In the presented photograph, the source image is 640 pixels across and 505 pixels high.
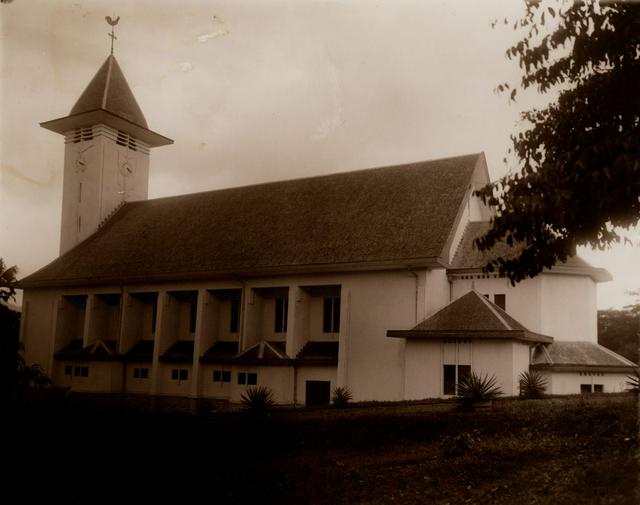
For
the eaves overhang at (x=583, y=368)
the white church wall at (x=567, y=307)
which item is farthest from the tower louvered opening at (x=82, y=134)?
the eaves overhang at (x=583, y=368)

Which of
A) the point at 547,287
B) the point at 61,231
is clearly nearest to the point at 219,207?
the point at 61,231

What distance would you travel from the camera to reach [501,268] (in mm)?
13227

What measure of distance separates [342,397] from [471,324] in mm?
5447

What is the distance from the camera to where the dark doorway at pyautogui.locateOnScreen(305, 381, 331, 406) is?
29312 mm

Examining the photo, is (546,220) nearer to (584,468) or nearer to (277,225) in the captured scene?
(584,468)

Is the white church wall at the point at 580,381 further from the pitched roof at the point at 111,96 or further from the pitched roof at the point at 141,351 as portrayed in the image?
the pitched roof at the point at 111,96

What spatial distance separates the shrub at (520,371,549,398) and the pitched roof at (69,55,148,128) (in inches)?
1221

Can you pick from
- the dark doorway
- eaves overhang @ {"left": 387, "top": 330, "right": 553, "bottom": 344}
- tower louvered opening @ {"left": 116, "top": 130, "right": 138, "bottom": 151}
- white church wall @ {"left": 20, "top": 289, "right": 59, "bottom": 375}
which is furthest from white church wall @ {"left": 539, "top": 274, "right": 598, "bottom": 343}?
tower louvered opening @ {"left": 116, "top": 130, "right": 138, "bottom": 151}

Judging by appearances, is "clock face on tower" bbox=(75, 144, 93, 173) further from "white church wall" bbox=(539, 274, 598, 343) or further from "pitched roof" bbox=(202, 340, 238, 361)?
"white church wall" bbox=(539, 274, 598, 343)

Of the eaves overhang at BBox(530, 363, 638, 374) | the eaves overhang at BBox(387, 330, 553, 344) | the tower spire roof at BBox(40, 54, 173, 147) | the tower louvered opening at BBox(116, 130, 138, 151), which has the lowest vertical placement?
the eaves overhang at BBox(530, 363, 638, 374)

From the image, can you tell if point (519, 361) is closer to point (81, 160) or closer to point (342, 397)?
point (342, 397)

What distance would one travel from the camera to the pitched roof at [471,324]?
24391 mm

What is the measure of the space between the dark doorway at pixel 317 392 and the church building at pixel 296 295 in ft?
0.21

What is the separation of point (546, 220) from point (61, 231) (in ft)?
130
